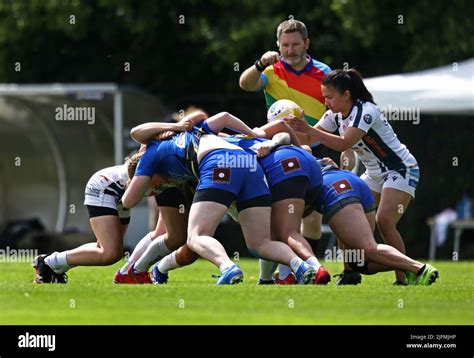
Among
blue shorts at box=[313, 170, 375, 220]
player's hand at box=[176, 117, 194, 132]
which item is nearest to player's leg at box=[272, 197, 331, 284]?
blue shorts at box=[313, 170, 375, 220]

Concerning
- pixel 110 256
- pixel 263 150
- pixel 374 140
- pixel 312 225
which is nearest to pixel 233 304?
pixel 263 150

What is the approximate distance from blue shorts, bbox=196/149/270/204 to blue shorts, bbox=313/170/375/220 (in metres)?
0.74

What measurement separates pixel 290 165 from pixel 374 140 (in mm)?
1069

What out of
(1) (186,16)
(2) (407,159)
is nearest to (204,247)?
(2) (407,159)

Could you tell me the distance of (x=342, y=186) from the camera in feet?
37.4

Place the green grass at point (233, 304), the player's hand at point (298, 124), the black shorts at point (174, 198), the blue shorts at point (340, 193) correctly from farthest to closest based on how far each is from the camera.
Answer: the black shorts at point (174, 198)
the player's hand at point (298, 124)
the blue shorts at point (340, 193)
the green grass at point (233, 304)

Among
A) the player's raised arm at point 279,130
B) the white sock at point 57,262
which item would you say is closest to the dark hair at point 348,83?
the player's raised arm at point 279,130

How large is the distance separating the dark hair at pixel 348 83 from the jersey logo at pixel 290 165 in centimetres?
94

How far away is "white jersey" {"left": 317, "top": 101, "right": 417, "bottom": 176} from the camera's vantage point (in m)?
11.6

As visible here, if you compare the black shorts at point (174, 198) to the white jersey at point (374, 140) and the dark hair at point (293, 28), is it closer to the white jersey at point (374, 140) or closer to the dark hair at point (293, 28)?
the white jersey at point (374, 140)

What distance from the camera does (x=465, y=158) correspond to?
22.9 metres

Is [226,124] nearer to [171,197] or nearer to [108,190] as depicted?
[171,197]

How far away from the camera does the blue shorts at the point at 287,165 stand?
11055 millimetres
